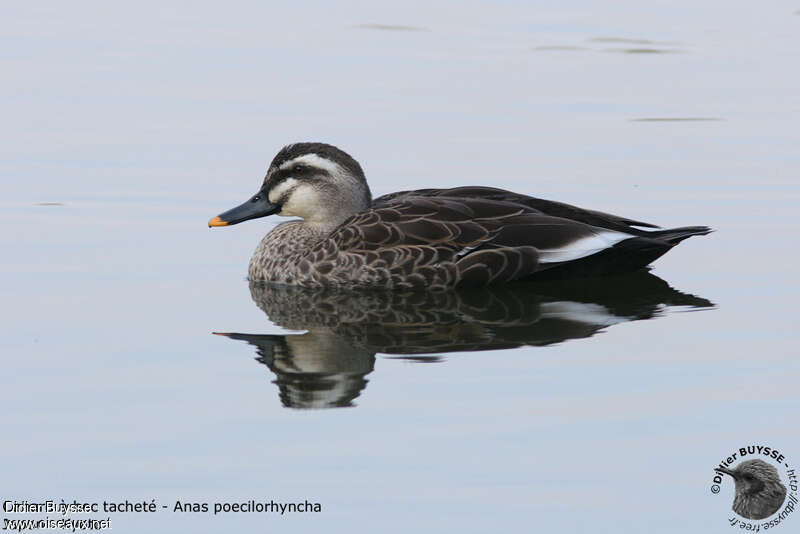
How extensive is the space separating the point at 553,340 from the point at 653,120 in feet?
24.8

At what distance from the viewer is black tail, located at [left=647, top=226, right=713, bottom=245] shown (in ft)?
44.3

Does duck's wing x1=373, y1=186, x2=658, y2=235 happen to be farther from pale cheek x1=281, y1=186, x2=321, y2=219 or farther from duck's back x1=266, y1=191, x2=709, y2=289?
pale cheek x1=281, y1=186, x2=321, y2=219

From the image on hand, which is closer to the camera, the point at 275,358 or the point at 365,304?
the point at 275,358

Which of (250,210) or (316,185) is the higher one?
(316,185)

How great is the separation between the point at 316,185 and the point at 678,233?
2.93 m

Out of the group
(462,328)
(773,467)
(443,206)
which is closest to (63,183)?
(443,206)

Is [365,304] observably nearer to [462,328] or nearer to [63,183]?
[462,328]

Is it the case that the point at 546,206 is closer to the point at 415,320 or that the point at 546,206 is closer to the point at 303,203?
the point at 303,203

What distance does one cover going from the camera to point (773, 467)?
9.08m

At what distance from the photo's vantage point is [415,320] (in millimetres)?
12383

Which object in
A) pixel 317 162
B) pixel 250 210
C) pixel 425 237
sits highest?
pixel 317 162

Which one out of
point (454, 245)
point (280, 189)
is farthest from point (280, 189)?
point (454, 245)

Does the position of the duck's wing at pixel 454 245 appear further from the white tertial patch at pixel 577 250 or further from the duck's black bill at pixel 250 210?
the duck's black bill at pixel 250 210

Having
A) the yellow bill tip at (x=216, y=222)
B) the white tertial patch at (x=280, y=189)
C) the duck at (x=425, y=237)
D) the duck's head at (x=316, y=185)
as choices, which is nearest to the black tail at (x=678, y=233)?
the duck at (x=425, y=237)
